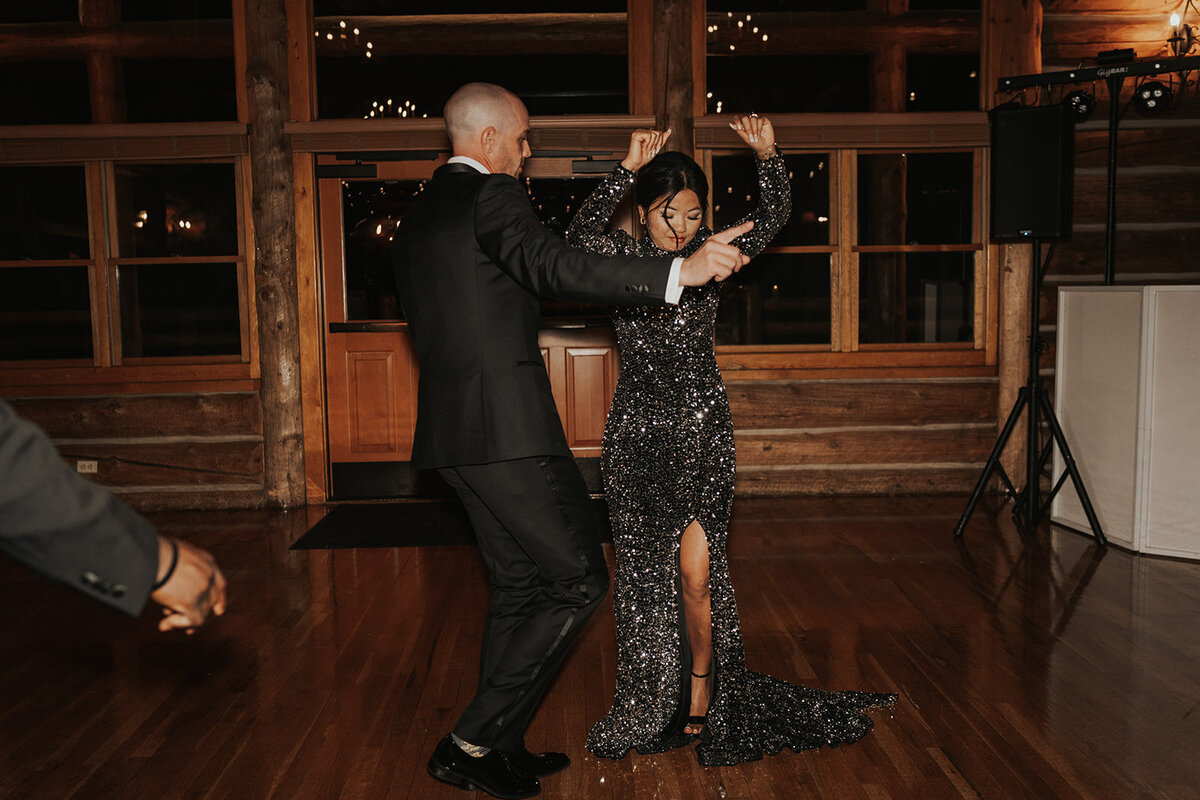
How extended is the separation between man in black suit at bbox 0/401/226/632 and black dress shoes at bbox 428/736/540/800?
135cm

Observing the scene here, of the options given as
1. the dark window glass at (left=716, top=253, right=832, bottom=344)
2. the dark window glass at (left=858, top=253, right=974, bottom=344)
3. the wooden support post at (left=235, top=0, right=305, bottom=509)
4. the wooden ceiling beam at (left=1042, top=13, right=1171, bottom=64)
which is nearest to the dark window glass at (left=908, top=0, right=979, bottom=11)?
the wooden ceiling beam at (left=1042, top=13, right=1171, bottom=64)

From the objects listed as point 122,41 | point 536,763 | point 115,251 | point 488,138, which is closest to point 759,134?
point 488,138

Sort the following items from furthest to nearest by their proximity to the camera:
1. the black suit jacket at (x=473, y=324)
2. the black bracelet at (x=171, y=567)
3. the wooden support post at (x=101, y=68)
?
the wooden support post at (x=101, y=68)
the black suit jacket at (x=473, y=324)
the black bracelet at (x=171, y=567)

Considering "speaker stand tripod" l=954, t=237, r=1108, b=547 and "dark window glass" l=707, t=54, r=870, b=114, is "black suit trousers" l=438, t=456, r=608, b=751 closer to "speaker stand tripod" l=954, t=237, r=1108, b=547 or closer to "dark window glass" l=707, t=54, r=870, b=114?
"speaker stand tripod" l=954, t=237, r=1108, b=547

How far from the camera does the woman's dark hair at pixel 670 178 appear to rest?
271 centimetres

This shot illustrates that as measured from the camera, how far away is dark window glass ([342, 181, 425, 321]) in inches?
245

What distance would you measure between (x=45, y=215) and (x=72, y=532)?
5.83 metres

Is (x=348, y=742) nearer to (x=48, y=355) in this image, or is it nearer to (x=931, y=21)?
(x=48, y=355)

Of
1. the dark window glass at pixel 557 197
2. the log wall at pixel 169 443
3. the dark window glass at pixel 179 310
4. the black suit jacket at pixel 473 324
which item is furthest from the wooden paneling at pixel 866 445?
the black suit jacket at pixel 473 324

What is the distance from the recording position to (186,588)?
143 cm

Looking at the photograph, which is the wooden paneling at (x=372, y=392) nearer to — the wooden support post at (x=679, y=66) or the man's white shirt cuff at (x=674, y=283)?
the wooden support post at (x=679, y=66)

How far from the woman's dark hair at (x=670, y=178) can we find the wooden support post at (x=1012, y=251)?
404cm

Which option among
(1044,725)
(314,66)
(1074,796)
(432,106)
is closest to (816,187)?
(432,106)

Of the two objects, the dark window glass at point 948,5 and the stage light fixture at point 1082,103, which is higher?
the dark window glass at point 948,5
